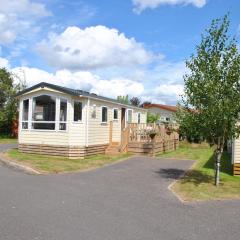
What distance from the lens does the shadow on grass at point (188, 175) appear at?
44.5 ft

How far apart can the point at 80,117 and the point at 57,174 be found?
641 cm

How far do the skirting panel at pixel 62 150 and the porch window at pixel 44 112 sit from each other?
3.13 feet

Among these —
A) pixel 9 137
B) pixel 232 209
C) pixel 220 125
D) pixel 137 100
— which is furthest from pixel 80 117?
pixel 137 100

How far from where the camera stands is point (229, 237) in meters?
7.07

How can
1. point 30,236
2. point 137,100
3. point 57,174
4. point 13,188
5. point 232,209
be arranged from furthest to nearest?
point 137,100 → point 57,174 → point 13,188 → point 232,209 → point 30,236

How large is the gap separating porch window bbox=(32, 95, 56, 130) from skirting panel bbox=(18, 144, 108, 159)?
0.95 meters

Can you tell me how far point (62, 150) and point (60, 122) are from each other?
4.32 ft

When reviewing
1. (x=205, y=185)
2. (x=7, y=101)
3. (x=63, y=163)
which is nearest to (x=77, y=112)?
(x=63, y=163)

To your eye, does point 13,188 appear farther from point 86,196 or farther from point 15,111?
point 15,111

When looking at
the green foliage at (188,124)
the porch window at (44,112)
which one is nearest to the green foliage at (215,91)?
the green foliage at (188,124)

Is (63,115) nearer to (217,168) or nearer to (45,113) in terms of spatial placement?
(45,113)

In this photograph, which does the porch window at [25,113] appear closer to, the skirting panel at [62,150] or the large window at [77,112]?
the skirting panel at [62,150]

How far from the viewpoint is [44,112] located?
20875 millimetres

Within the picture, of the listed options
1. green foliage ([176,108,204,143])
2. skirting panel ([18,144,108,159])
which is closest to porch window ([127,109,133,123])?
skirting panel ([18,144,108,159])
